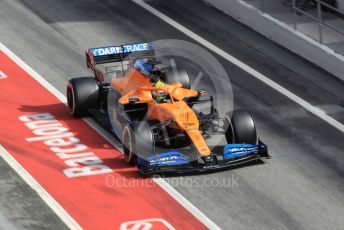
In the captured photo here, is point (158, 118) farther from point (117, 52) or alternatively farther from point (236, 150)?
point (117, 52)

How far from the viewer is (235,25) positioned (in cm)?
2741

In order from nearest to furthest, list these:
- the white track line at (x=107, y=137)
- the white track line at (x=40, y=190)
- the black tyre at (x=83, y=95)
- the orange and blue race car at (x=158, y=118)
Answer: the white track line at (x=40, y=190)
the white track line at (x=107, y=137)
the orange and blue race car at (x=158, y=118)
the black tyre at (x=83, y=95)

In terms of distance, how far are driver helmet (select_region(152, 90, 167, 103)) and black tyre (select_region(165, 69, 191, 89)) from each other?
1246 millimetres

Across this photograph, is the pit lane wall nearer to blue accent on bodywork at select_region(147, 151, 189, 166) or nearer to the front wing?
the front wing

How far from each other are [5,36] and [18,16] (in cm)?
125

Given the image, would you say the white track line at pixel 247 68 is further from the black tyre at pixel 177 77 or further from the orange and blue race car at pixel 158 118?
the black tyre at pixel 177 77

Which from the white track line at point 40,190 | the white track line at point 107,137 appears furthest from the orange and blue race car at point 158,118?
the white track line at point 40,190

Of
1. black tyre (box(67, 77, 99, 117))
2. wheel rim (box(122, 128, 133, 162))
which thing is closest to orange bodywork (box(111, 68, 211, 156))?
black tyre (box(67, 77, 99, 117))

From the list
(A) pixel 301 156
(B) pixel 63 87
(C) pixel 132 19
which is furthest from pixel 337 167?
(C) pixel 132 19

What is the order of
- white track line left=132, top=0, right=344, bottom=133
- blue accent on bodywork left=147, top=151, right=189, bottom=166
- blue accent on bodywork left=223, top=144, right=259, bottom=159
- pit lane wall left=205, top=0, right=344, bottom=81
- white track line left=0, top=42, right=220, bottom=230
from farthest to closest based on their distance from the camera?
pit lane wall left=205, top=0, right=344, bottom=81
white track line left=132, top=0, right=344, bottom=133
blue accent on bodywork left=223, top=144, right=259, bottom=159
blue accent on bodywork left=147, top=151, right=189, bottom=166
white track line left=0, top=42, right=220, bottom=230

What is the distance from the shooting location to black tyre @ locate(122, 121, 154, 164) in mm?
18531

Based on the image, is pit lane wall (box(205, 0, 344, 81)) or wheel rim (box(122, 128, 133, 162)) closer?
wheel rim (box(122, 128, 133, 162))

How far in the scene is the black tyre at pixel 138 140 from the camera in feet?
60.8

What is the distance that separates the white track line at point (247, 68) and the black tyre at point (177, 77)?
318 centimetres
